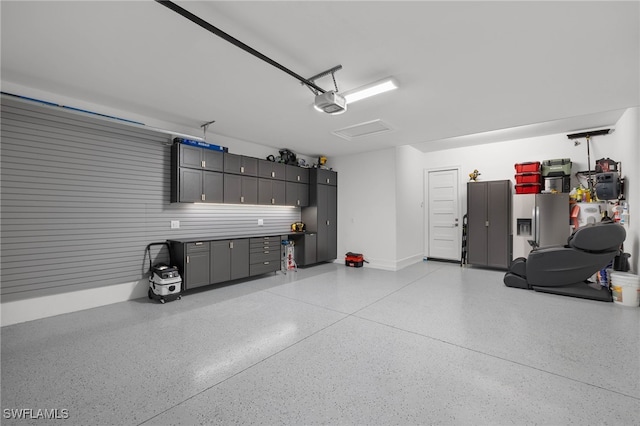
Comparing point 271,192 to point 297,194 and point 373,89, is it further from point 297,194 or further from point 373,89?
point 373,89

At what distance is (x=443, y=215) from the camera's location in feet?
24.5

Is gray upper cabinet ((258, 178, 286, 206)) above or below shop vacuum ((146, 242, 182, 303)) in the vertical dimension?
above

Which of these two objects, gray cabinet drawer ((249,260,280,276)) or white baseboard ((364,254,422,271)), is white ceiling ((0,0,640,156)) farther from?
white baseboard ((364,254,422,271))

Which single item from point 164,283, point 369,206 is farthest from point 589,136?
point 164,283

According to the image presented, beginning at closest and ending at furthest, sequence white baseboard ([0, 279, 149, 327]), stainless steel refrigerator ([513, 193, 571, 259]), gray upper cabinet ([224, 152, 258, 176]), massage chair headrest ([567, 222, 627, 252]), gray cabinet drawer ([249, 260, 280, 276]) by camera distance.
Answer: white baseboard ([0, 279, 149, 327])
massage chair headrest ([567, 222, 627, 252])
gray upper cabinet ([224, 152, 258, 176])
gray cabinet drawer ([249, 260, 280, 276])
stainless steel refrigerator ([513, 193, 571, 259])

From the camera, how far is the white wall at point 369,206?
635cm

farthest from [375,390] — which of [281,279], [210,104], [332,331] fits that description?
[210,104]

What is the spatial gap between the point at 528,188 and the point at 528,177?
0.81 feet

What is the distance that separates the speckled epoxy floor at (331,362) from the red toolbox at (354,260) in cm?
249

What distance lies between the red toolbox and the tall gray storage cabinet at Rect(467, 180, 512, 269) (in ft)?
9.15

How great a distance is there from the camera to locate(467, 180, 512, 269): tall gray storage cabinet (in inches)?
246

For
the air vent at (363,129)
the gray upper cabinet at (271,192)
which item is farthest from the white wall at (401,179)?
the gray upper cabinet at (271,192)

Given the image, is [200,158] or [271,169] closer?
[200,158]

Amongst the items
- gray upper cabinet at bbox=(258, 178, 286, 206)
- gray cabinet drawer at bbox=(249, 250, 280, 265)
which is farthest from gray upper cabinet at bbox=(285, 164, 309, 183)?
gray cabinet drawer at bbox=(249, 250, 280, 265)
